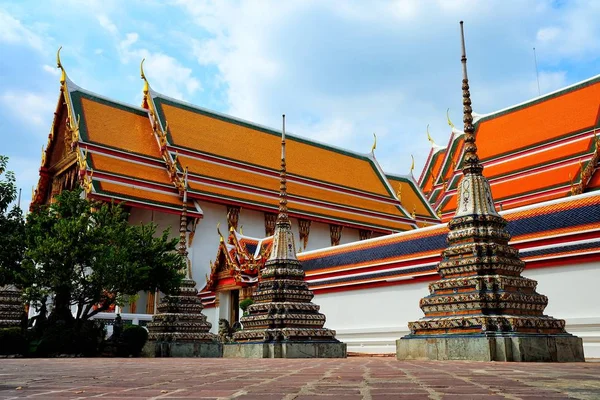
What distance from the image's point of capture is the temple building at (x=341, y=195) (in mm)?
11156

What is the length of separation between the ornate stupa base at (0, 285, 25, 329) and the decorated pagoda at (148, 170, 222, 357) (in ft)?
12.5

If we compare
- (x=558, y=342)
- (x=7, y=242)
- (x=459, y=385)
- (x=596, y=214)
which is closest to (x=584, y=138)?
(x=596, y=214)

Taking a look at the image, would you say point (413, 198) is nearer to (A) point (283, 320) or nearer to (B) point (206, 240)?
(B) point (206, 240)

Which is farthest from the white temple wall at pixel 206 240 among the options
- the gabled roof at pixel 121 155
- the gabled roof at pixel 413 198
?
the gabled roof at pixel 413 198

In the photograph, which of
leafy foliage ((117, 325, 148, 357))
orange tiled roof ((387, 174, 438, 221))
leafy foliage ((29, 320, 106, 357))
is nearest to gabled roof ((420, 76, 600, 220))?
orange tiled roof ((387, 174, 438, 221))

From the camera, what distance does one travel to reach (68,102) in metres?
21.7

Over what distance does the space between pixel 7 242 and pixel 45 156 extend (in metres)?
11.8

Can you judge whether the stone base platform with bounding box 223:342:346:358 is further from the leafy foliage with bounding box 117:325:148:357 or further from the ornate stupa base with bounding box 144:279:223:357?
the leafy foliage with bounding box 117:325:148:357

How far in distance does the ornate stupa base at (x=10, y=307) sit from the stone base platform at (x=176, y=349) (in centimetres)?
394

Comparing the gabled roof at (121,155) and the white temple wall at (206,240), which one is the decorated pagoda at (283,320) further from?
the white temple wall at (206,240)

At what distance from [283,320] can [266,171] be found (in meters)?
15.7

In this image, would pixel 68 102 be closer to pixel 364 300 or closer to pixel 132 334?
pixel 132 334

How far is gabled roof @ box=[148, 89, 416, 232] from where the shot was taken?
22.9 meters

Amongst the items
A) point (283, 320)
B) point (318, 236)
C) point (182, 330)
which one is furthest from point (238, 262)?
point (318, 236)
